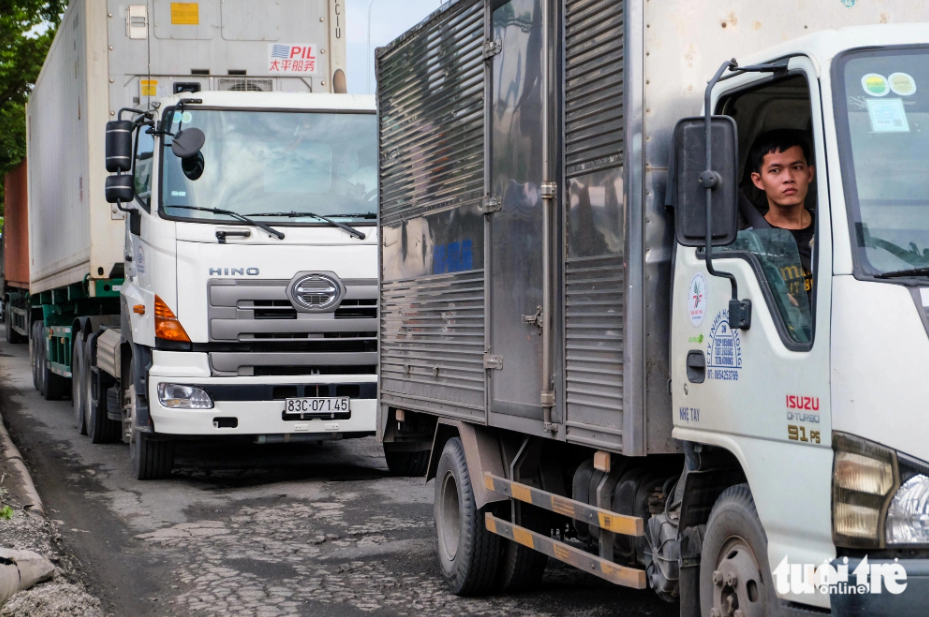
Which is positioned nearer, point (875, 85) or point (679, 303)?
point (875, 85)

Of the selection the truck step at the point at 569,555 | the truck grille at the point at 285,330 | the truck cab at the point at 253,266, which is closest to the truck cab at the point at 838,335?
the truck step at the point at 569,555

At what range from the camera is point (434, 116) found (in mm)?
6824

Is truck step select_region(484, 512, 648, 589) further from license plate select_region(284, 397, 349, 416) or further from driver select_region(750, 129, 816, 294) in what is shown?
license plate select_region(284, 397, 349, 416)

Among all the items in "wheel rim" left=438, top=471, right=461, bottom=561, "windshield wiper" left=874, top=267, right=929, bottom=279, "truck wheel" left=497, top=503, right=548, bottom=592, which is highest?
"windshield wiper" left=874, top=267, right=929, bottom=279

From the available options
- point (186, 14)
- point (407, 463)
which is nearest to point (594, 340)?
point (407, 463)

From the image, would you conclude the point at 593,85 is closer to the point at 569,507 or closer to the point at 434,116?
the point at 569,507

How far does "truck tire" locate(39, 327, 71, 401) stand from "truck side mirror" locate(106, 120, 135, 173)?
831cm

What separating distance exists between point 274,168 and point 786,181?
6.43m

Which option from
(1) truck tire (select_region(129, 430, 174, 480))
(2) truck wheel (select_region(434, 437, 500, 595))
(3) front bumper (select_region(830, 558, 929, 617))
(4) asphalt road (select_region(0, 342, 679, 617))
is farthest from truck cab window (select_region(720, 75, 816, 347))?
(1) truck tire (select_region(129, 430, 174, 480))

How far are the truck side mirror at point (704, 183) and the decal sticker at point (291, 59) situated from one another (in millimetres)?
8164

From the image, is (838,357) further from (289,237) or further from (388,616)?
(289,237)

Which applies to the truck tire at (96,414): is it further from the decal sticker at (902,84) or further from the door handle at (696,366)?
the decal sticker at (902,84)

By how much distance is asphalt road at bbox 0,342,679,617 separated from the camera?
6.38 meters

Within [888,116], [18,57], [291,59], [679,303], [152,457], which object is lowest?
[152,457]
